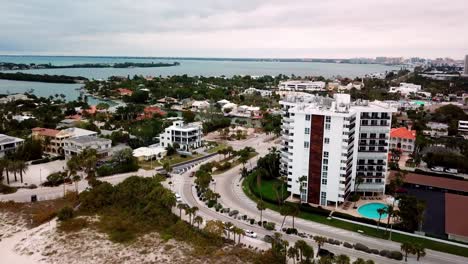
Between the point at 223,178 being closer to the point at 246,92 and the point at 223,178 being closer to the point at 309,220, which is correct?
the point at 309,220

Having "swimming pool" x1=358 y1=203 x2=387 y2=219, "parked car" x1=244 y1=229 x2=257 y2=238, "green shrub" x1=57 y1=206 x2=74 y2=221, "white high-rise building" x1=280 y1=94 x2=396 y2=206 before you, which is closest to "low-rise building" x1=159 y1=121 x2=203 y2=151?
"white high-rise building" x1=280 y1=94 x2=396 y2=206

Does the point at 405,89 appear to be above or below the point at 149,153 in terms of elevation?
above

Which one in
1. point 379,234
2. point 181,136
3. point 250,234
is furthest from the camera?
point 181,136

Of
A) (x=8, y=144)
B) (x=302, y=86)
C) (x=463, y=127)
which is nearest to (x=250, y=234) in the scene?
(x=8, y=144)

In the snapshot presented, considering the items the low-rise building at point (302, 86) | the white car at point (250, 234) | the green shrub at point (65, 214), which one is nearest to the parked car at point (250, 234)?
the white car at point (250, 234)

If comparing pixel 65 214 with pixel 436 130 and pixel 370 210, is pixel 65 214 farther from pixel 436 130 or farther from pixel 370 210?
pixel 436 130

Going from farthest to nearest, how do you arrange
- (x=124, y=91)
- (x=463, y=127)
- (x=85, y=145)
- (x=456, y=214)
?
1. (x=124, y=91)
2. (x=463, y=127)
3. (x=85, y=145)
4. (x=456, y=214)

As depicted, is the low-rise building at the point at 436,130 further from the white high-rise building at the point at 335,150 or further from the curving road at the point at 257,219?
the curving road at the point at 257,219

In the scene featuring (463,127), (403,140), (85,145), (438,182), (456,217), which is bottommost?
(456,217)
